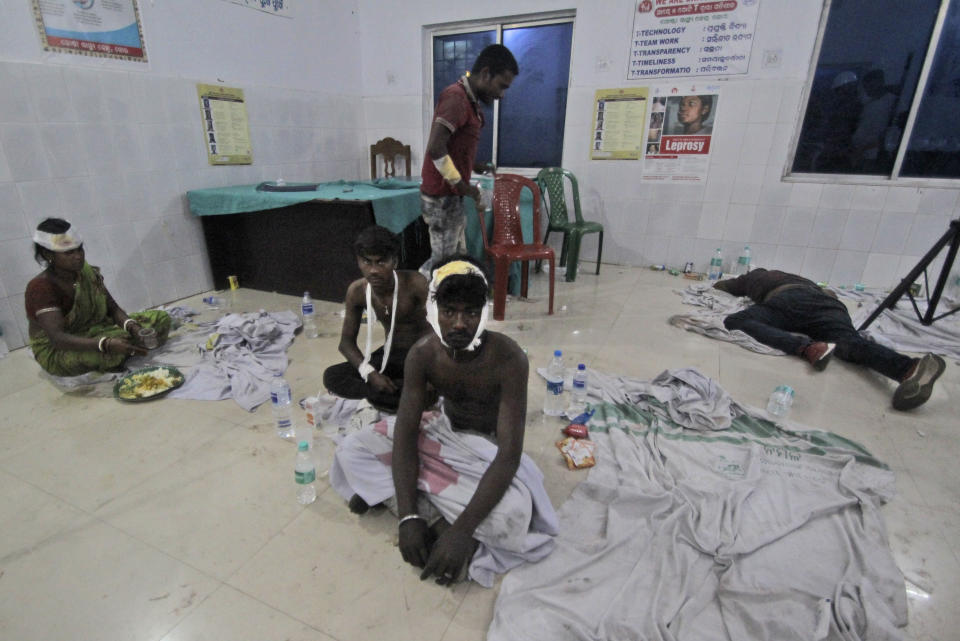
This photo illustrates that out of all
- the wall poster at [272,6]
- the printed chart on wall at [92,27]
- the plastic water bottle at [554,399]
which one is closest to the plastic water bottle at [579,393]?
the plastic water bottle at [554,399]

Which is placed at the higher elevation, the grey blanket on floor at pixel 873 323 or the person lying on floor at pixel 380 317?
the person lying on floor at pixel 380 317

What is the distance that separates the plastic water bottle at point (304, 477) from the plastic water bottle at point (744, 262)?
12.4 feet

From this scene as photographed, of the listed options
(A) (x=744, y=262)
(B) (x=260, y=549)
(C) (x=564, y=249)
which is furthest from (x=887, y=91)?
(B) (x=260, y=549)

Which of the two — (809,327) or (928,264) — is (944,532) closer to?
(809,327)

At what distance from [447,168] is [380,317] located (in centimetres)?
103

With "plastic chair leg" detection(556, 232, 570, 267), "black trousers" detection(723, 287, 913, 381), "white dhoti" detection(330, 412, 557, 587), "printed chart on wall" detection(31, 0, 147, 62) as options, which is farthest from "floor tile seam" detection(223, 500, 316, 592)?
"plastic chair leg" detection(556, 232, 570, 267)

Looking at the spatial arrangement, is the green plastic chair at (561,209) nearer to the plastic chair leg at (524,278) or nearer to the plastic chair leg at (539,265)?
the plastic chair leg at (539,265)

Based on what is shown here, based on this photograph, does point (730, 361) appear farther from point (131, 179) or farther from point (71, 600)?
point (131, 179)

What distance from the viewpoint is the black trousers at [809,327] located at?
238 cm

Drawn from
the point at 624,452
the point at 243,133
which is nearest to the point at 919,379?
the point at 624,452

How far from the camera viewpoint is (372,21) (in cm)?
462

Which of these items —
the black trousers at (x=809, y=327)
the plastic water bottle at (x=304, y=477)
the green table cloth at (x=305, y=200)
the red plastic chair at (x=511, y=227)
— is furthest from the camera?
the red plastic chair at (x=511, y=227)

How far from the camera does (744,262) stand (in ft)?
13.1

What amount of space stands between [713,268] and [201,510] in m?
4.04
